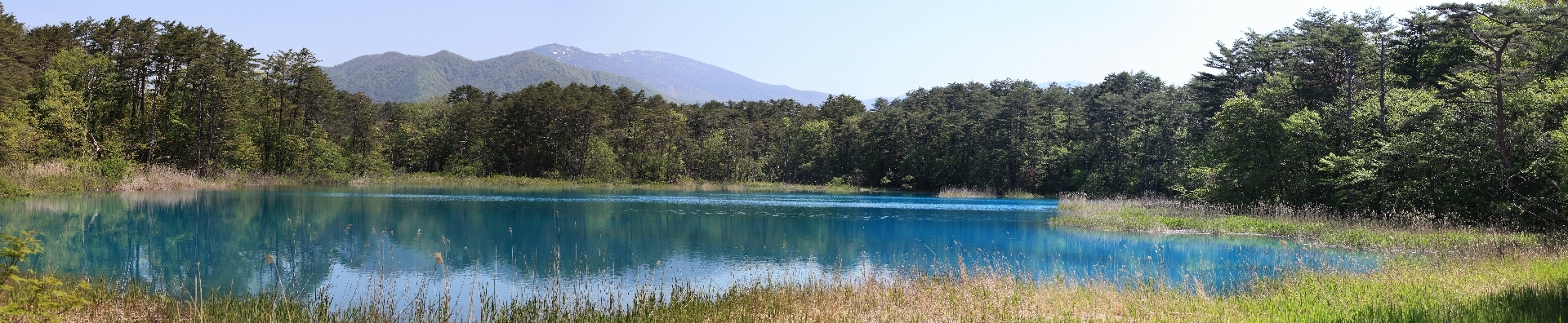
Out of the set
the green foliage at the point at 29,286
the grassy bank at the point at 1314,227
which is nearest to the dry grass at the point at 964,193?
the grassy bank at the point at 1314,227

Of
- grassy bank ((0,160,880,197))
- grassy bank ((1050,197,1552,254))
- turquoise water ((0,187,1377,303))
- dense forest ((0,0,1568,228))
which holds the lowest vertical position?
turquoise water ((0,187,1377,303))

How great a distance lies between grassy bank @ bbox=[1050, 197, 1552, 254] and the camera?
59.1 feet

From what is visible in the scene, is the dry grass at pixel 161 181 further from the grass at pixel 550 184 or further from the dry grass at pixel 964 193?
the dry grass at pixel 964 193

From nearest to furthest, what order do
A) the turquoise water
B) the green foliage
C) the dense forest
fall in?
the green foliage
the turquoise water
the dense forest

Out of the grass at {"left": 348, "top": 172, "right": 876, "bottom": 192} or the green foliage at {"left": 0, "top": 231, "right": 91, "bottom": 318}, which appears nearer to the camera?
the green foliage at {"left": 0, "top": 231, "right": 91, "bottom": 318}

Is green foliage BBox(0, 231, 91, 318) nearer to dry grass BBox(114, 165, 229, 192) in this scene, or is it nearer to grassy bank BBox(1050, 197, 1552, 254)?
grassy bank BBox(1050, 197, 1552, 254)

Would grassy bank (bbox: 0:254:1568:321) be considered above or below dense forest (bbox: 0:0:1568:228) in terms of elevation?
below

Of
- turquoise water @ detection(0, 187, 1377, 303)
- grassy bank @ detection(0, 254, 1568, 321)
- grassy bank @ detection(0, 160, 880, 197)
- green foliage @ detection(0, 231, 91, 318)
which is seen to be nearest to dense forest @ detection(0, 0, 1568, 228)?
grassy bank @ detection(0, 160, 880, 197)

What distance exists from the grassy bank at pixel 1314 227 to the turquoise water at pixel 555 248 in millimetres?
1487

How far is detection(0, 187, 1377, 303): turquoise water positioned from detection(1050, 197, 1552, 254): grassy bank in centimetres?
149

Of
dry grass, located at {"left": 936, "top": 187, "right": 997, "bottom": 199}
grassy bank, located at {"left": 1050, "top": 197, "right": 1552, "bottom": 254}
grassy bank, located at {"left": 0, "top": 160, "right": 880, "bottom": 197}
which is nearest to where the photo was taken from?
grassy bank, located at {"left": 1050, "top": 197, "right": 1552, "bottom": 254}

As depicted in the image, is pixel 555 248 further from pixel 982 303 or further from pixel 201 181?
pixel 201 181

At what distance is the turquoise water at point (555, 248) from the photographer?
44.7 feet

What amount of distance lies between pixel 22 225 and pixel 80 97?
24.1 meters
